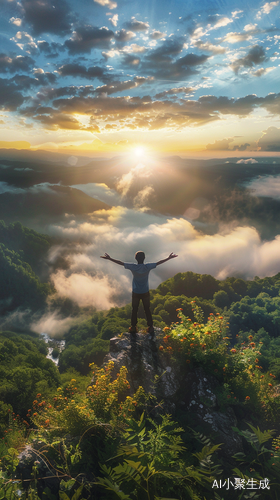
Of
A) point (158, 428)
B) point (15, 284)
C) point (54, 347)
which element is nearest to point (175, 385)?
point (158, 428)

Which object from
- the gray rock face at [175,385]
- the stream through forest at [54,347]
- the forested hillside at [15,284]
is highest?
the gray rock face at [175,385]

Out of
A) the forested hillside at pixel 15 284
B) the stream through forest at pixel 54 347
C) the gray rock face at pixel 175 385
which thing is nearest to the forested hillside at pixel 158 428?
the gray rock face at pixel 175 385

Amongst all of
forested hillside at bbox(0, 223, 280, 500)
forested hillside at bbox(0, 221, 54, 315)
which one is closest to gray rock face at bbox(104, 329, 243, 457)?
forested hillside at bbox(0, 223, 280, 500)

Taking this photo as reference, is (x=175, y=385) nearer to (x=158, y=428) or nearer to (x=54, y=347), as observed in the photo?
(x=158, y=428)

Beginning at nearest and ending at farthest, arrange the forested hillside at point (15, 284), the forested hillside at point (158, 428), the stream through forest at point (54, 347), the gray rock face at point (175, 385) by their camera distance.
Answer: the forested hillside at point (158, 428) < the gray rock face at point (175, 385) < the stream through forest at point (54, 347) < the forested hillside at point (15, 284)

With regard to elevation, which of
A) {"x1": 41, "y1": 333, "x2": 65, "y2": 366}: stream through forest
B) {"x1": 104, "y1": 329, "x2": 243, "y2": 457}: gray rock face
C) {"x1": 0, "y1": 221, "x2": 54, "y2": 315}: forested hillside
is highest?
{"x1": 104, "y1": 329, "x2": 243, "y2": 457}: gray rock face

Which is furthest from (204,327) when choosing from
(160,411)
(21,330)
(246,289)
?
(21,330)

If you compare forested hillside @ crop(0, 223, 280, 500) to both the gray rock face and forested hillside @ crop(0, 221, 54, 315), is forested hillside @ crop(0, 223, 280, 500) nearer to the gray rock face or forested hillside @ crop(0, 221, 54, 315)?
the gray rock face

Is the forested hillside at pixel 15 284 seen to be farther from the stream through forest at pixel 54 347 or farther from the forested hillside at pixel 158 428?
the forested hillside at pixel 158 428

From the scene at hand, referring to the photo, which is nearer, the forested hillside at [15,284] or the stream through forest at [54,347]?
the stream through forest at [54,347]

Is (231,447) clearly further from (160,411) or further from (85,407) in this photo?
(85,407)
